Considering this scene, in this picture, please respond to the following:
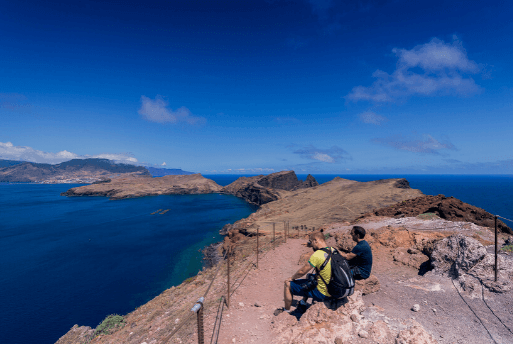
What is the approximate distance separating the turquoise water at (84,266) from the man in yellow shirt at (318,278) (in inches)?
801

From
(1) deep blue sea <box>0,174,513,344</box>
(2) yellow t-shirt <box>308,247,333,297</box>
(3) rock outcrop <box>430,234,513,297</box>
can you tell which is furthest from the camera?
(1) deep blue sea <box>0,174,513,344</box>

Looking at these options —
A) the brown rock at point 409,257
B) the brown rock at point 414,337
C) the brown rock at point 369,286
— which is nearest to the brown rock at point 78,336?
the brown rock at point 369,286

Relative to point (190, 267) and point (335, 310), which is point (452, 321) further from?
point (190, 267)

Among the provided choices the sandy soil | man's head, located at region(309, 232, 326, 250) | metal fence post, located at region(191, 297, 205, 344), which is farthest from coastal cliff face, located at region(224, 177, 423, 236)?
metal fence post, located at region(191, 297, 205, 344)

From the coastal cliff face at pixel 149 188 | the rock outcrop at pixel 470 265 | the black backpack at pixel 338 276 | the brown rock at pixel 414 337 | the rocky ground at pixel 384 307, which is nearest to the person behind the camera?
the brown rock at pixel 414 337

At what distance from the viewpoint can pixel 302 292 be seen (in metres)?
5.61

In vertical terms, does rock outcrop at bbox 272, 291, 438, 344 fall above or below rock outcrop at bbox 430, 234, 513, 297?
below

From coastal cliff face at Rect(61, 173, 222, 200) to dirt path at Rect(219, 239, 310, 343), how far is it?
106873 mm

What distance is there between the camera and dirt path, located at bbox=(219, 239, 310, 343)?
6.03m

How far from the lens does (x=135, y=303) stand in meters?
20.3

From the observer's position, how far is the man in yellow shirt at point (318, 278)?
4.61 metres

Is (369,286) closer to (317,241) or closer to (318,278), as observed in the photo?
(318,278)

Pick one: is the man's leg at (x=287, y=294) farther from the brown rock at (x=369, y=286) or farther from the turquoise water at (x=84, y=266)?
the turquoise water at (x=84, y=266)

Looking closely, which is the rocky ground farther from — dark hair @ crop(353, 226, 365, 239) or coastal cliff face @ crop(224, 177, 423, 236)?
coastal cliff face @ crop(224, 177, 423, 236)
